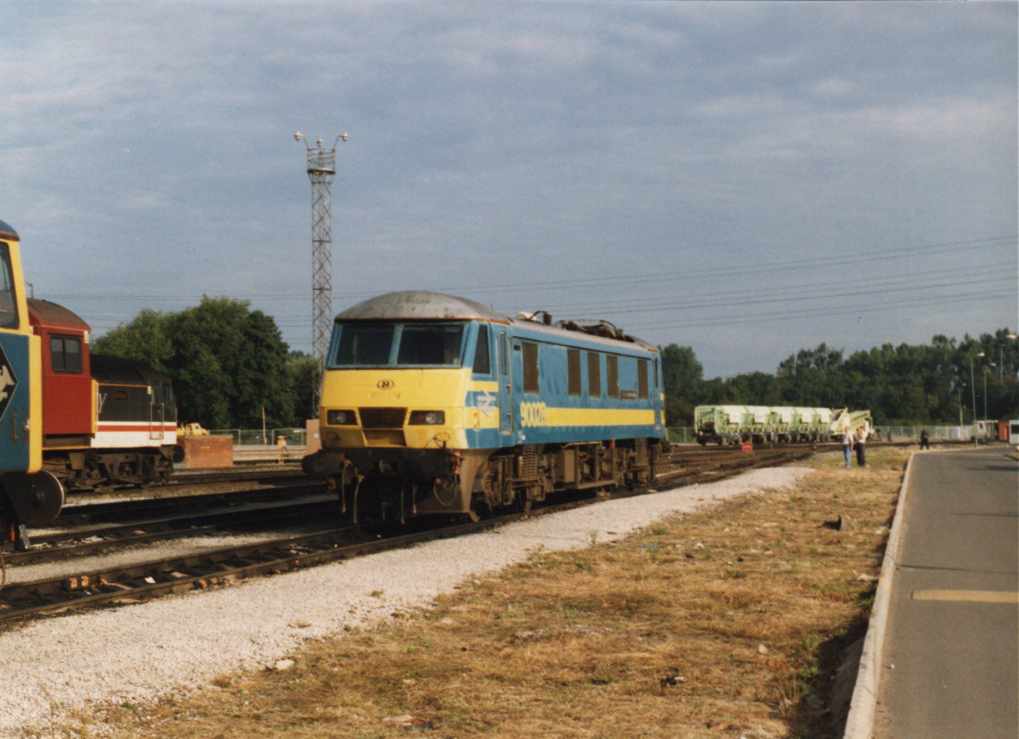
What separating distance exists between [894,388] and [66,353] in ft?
490

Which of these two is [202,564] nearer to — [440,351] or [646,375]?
[440,351]

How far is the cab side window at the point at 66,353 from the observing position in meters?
25.2

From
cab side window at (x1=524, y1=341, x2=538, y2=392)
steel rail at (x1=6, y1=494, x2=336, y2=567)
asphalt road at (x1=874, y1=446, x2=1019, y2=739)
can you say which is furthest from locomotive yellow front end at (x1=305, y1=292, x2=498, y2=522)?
asphalt road at (x1=874, y1=446, x2=1019, y2=739)

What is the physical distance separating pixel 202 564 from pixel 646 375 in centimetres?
1479

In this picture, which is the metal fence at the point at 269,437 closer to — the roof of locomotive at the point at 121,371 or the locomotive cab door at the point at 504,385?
the roof of locomotive at the point at 121,371

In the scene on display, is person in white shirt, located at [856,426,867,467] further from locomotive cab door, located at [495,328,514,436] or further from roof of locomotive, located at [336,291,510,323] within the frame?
roof of locomotive, located at [336,291,510,323]

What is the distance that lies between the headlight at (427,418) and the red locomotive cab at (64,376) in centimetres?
1061

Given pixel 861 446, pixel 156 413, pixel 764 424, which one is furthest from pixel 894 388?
pixel 156 413

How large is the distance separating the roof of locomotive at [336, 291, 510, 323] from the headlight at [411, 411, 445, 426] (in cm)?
149

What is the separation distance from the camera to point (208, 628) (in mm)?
10023

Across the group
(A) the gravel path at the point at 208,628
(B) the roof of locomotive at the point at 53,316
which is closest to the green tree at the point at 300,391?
(B) the roof of locomotive at the point at 53,316

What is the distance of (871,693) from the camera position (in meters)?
7.86

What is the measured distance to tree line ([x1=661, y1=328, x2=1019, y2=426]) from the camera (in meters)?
151

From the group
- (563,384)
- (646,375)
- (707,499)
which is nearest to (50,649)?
(563,384)
